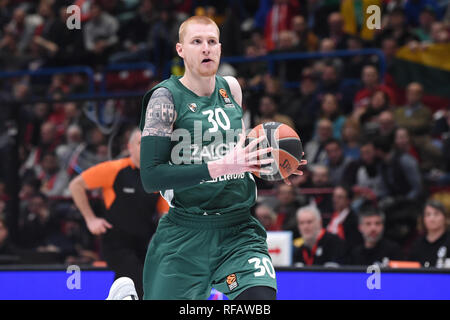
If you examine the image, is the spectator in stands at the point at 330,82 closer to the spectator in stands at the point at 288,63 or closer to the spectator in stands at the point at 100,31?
the spectator in stands at the point at 288,63

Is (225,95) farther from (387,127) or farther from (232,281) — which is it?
(387,127)

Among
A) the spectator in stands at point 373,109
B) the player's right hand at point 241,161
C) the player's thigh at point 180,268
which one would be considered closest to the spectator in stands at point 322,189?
the spectator in stands at point 373,109

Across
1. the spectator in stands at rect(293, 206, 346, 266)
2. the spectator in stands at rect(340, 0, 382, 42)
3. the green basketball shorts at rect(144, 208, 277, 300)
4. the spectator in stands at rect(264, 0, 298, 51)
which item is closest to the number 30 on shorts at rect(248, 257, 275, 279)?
the green basketball shorts at rect(144, 208, 277, 300)

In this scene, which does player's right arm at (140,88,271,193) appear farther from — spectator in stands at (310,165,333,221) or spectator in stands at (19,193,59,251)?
spectator in stands at (19,193,59,251)

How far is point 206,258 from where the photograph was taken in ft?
13.3

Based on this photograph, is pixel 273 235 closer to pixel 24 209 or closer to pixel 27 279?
pixel 27 279

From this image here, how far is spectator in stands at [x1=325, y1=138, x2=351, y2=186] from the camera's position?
30.8 ft

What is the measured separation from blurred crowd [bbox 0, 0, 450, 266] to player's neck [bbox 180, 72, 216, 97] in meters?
3.67

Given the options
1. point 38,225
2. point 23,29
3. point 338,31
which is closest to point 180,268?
point 38,225

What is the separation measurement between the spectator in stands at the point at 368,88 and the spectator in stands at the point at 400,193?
1.12 m

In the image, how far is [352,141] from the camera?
9664 mm

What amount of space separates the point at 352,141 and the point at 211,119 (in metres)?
5.80

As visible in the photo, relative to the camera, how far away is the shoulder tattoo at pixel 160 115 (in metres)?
4.00

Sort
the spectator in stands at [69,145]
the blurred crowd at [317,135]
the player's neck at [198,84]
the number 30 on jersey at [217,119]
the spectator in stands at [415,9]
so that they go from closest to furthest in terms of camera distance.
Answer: the number 30 on jersey at [217,119]
the player's neck at [198,84]
the blurred crowd at [317,135]
the spectator in stands at [69,145]
the spectator in stands at [415,9]
